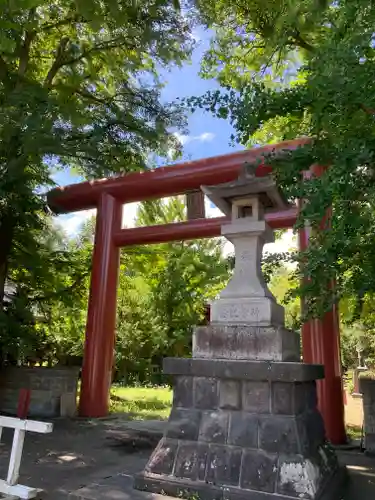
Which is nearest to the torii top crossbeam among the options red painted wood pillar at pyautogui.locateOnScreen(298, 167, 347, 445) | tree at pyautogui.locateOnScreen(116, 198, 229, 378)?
red painted wood pillar at pyautogui.locateOnScreen(298, 167, 347, 445)

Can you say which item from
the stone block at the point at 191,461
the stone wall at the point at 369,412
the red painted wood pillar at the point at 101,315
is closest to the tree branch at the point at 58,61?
the red painted wood pillar at the point at 101,315

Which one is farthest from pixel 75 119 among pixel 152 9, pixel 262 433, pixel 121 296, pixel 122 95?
pixel 121 296

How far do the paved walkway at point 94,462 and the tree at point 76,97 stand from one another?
11.3ft

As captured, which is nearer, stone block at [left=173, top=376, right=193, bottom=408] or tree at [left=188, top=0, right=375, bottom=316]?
tree at [left=188, top=0, right=375, bottom=316]

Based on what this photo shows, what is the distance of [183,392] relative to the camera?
163 inches

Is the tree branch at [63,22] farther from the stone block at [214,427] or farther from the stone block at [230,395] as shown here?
the stone block at [214,427]

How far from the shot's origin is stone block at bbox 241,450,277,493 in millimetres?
3506

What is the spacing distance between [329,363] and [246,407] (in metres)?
2.95

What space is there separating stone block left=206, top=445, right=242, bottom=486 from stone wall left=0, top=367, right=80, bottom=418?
4974 mm

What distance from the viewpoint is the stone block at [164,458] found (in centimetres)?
388

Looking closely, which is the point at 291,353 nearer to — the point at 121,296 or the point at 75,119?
the point at 75,119

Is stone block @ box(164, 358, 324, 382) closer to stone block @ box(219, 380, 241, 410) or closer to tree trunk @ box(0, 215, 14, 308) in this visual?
stone block @ box(219, 380, 241, 410)

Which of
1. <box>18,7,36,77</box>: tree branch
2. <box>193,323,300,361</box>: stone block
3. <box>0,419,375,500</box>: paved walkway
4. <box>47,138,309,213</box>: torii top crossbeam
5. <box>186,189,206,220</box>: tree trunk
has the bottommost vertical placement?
<box>0,419,375,500</box>: paved walkway

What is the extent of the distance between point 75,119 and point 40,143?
99 centimetres
